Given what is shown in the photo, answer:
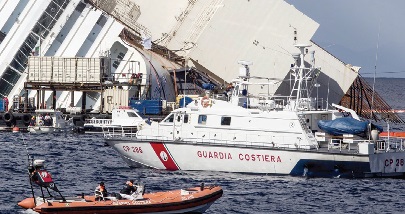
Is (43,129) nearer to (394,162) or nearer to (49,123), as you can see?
(49,123)

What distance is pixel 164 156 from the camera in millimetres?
60031

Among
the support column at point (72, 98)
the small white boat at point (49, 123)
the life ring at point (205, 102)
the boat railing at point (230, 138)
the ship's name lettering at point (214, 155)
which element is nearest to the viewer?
the boat railing at point (230, 138)

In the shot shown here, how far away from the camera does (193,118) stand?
199 ft

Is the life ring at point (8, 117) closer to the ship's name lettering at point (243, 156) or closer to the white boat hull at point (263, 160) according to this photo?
the white boat hull at point (263, 160)

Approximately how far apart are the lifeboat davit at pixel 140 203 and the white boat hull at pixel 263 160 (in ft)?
36.5

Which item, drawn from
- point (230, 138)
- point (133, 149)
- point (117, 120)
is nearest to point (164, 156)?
point (133, 149)

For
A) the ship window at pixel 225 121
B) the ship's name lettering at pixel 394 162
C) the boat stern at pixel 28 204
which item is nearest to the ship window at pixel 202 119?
the ship window at pixel 225 121

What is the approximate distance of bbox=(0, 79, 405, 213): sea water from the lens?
51344mm

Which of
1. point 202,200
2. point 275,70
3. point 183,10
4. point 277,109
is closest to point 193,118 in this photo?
point 277,109

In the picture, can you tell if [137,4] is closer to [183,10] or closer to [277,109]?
[183,10]

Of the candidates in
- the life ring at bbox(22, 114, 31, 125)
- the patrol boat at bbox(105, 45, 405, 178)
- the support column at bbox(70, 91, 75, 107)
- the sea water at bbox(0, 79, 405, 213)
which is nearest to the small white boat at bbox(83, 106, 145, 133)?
the life ring at bbox(22, 114, 31, 125)

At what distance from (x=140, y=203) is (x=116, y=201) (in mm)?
897

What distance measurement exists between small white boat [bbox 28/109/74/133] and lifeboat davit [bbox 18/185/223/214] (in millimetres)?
44036

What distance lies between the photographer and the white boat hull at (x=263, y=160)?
2260 inches
